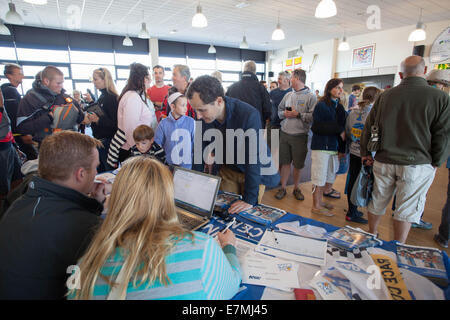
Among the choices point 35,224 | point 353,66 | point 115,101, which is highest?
point 353,66

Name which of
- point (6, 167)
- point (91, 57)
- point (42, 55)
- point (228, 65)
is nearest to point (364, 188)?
point (6, 167)

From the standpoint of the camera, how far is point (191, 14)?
22.5 ft

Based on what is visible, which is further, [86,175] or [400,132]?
[400,132]

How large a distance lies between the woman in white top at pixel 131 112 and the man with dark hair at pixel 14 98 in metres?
1.45

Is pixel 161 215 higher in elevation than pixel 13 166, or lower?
higher

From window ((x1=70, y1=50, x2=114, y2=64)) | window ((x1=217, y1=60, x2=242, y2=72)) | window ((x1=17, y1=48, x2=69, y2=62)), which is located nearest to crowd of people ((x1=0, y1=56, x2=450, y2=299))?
window ((x1=17, y1=48, x2=69, y2=62))

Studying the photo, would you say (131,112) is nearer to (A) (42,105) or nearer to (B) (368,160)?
(A) (42,105)

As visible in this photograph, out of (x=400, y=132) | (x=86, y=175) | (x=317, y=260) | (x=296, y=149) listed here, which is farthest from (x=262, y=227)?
(x=296, y=149)

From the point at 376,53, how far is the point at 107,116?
975cm

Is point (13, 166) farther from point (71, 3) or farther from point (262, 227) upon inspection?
point (71, 3)

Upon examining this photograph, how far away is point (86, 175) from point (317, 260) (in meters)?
1.07

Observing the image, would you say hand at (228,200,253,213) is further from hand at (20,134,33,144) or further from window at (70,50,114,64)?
window at (70,50,114,64)

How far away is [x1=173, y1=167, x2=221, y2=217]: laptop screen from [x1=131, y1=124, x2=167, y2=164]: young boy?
2.99 ft
